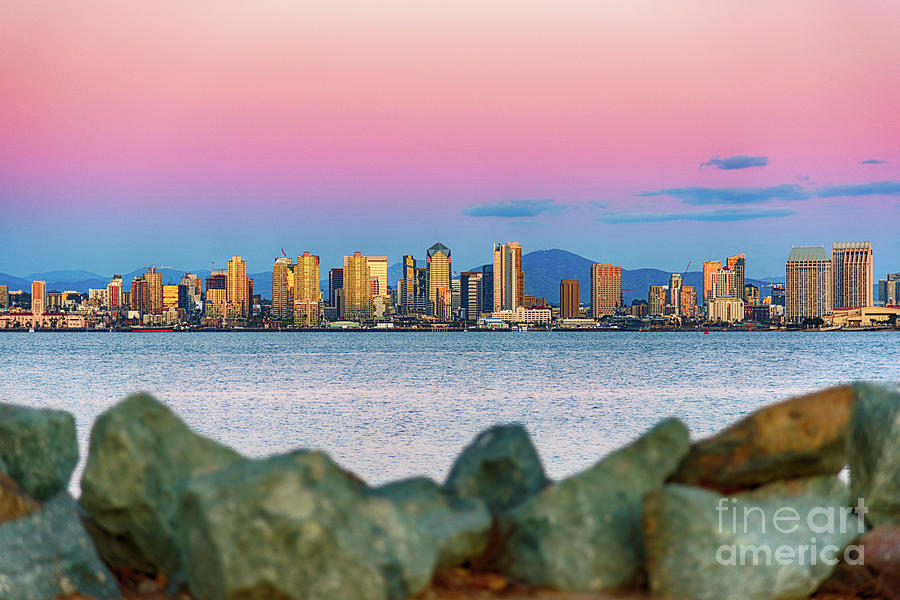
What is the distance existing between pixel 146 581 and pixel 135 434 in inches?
56.9

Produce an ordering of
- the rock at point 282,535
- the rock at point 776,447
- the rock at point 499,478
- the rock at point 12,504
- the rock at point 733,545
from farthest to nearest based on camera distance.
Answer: the rock at point 12,504, the rock at point 499,478, the rock at point 776,447, the rock at point 733,545, the rock at point 282,535

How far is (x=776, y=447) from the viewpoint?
23.6 ft

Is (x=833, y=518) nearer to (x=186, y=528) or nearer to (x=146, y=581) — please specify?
(x=186, y=528)

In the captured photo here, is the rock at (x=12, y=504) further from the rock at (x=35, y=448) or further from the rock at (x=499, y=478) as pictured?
the rock at (x=499, y=478)

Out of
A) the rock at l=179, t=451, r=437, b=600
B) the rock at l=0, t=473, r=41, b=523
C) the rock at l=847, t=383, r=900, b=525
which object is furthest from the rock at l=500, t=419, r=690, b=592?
the rock at l=0, t=473, r=41, b=523

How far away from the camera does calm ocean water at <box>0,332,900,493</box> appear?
35719 mm

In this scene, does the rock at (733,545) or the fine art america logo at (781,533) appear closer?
the rock at (733,545)

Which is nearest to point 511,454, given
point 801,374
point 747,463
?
point 747,463

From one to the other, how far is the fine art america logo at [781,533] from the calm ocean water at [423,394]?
16140mm

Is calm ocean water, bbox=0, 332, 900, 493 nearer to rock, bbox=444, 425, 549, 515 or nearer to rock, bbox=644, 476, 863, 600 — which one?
rock, bbox=444, 425, 549, 515

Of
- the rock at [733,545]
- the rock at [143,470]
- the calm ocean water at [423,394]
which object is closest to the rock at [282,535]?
the rock at [143,470]

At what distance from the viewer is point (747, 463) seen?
724 centimetres

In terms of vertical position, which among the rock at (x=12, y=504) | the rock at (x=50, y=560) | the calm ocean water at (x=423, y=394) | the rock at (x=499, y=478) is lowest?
the calm ocean water at (x=423, y=394)

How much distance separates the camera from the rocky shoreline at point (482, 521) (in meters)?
5.78
